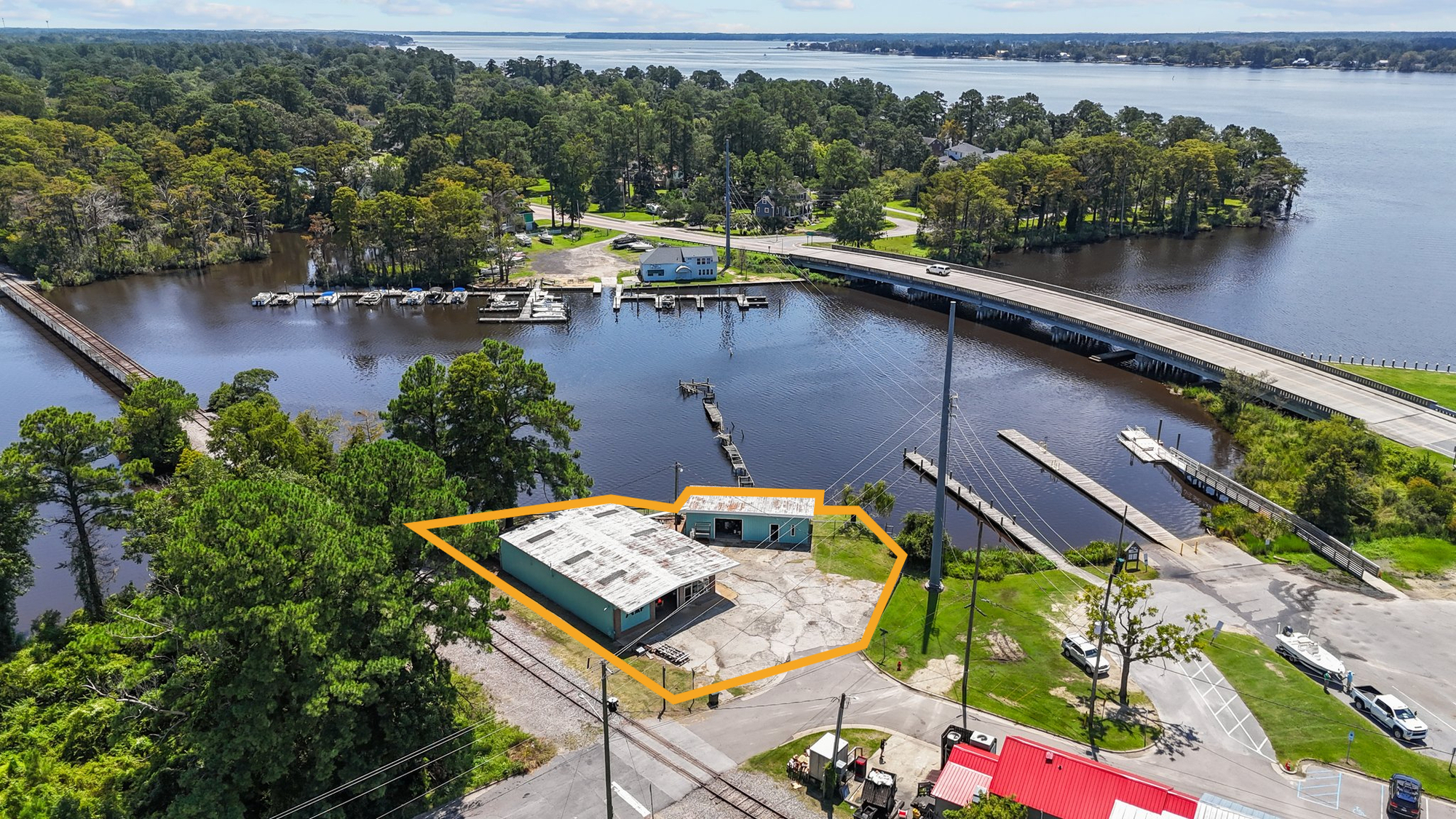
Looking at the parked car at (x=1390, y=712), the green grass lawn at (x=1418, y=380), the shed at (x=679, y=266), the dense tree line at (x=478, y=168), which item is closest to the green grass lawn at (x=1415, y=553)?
the parked car at (x=1390, y=712)

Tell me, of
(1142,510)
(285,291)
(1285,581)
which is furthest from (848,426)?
(285,291)

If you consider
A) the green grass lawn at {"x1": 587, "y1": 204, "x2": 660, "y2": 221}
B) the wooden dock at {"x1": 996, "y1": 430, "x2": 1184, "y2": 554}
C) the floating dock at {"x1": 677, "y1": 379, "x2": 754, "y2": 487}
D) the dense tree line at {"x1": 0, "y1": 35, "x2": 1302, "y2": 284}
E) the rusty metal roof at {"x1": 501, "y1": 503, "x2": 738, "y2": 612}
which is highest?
the dense tree line at {"x1": 0, "y1": 35, "x2": 1302, "y2": 284}

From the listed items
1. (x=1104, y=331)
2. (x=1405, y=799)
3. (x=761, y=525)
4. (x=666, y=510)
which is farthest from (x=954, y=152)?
(x=1405, y=799)

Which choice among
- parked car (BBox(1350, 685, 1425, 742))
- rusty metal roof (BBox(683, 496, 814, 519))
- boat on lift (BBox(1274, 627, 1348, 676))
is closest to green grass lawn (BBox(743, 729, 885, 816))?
rusty metal roof (BBox(683, 496, 814, 519))

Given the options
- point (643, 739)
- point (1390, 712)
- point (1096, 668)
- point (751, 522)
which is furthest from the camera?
point (751, 522)

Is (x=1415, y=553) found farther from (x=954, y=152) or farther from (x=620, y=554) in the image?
(x=954, y=152)

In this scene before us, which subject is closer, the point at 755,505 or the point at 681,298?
the point at 755,505

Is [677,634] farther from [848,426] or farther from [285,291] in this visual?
[285,291]

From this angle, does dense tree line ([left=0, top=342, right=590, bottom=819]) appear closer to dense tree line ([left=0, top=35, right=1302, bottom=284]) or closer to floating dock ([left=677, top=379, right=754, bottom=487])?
floating dock ([left=677, top=379, right=754, bottom=487])
